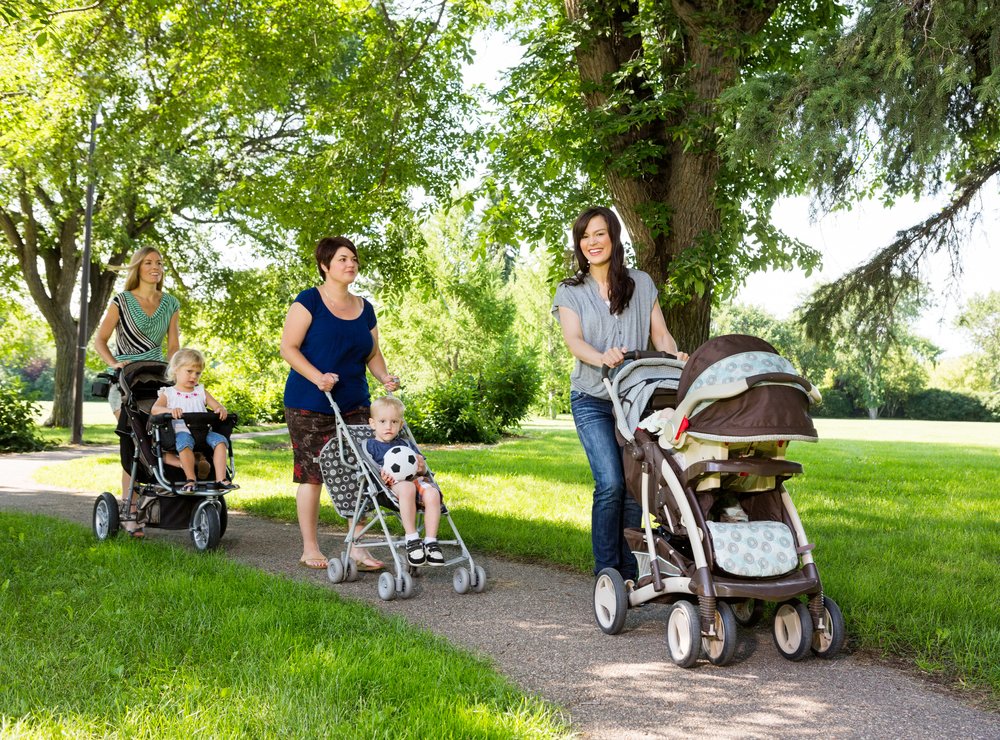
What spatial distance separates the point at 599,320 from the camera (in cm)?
518

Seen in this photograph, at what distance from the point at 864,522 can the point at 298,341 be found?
527 cm

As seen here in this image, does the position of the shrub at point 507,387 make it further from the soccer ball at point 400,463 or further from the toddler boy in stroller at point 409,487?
the soccer ball at point 400,463

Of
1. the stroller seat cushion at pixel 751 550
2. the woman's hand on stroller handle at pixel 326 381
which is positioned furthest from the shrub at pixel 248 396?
the stroller seat cushion at pixel 751 550

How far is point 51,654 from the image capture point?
152 inches

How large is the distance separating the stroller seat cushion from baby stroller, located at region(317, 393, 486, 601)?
177cm

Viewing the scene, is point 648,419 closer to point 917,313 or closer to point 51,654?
point 51,654

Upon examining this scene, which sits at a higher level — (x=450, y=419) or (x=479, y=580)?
(x=450, y=419)

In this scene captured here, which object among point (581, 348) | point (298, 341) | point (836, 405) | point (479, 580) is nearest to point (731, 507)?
point (581, 348)

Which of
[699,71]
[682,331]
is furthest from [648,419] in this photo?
[699,71]

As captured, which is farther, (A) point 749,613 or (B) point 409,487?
(B) point 409,487

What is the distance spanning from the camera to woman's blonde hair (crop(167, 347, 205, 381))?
22.1 feet

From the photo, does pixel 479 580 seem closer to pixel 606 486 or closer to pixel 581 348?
pixel 606 486

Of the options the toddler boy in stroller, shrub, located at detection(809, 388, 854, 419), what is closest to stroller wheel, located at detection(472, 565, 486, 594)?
the toddler boy in stroller

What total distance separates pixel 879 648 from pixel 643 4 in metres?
7.39
